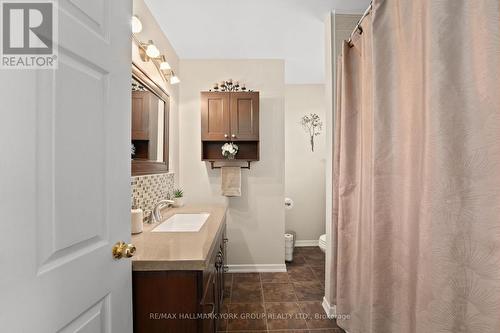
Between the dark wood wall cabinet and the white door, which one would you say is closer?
the white door

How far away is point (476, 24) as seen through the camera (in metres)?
0.72

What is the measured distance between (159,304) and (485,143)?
1.37 meters

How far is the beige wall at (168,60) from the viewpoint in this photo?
1.89 meters

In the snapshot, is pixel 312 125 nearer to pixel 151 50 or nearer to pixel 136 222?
pixel 151 50

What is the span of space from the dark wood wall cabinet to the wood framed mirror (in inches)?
17.6

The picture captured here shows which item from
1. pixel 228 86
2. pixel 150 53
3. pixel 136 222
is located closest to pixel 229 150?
pixel 228 86

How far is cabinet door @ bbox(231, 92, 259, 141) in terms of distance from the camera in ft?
8.92

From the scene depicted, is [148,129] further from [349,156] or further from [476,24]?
[476,24]

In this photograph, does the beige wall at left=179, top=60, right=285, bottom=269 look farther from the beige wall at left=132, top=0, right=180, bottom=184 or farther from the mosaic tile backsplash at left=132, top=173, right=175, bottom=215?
the mosaic tile backsplash at left=132, top=173, right=175, bottom=215

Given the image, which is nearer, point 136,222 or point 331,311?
point 136,222

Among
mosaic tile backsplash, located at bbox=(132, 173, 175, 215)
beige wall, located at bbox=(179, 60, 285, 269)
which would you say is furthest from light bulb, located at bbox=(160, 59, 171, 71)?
mosaic tile backsplash, located at bbox=(132, 173, 175, 215)

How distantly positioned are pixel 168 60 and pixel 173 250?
6.86ft

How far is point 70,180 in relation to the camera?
67 cm

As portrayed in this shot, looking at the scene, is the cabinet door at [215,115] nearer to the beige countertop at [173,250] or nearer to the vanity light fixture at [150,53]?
the vanity light fixture at [150,53]
